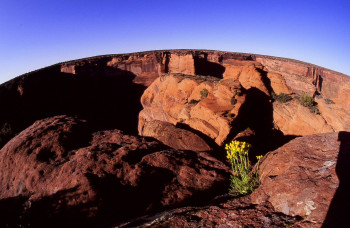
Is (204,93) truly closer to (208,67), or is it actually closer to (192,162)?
(192,162)

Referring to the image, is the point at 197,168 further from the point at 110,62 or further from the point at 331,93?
the point at 110,62

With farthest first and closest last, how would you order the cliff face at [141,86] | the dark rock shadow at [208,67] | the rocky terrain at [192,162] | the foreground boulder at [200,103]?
the dark rock shadow at [208,67] < the cliff face at [141,86] < the foreground boulder at [200,103] < the rocky terrain at [192,162]

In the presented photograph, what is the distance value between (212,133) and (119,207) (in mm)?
9333

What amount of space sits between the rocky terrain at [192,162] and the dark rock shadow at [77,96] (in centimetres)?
100

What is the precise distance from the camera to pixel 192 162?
6395mm

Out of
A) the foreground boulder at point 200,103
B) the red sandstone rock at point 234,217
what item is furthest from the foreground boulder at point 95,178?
the foreground boulder at point 200,103

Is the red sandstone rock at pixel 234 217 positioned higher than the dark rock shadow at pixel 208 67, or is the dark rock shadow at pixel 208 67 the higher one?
the dark rock shadow at pixel 208 67

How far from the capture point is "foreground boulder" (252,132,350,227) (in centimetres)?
241

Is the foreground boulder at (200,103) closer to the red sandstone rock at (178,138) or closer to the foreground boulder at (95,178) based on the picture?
the red sandstone rock at (178,138)

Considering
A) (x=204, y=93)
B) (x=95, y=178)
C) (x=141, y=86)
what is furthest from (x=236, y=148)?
(x=141, y=86)

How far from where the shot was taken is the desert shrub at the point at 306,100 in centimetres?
1677

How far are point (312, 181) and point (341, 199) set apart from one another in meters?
0.50

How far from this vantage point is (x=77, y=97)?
1196 inches

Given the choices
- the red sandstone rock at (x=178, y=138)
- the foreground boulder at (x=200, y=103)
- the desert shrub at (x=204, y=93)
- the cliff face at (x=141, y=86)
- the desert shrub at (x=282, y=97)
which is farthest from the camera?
the desert shrub at (x=282, y=97)
